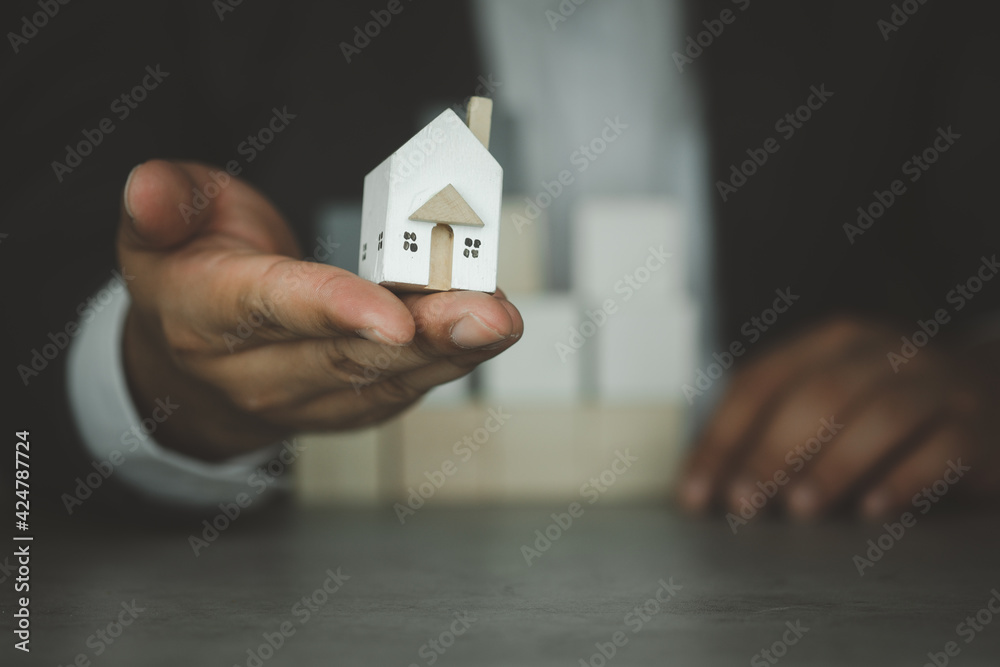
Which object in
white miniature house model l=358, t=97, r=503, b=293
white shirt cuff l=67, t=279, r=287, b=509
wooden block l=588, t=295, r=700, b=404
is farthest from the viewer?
wooden block l=588, t=295, r=700, b=404

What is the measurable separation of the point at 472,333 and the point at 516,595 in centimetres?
20

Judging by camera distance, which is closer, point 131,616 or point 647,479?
point 131,616

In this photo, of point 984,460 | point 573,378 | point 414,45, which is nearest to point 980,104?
point 984,460

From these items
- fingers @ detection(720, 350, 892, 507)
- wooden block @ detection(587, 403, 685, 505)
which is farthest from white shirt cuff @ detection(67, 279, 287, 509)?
fingers @ detection(720, 350, 892, 507)

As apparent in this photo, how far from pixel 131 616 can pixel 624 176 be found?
58.9 inches

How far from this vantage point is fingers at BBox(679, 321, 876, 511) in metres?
1.08

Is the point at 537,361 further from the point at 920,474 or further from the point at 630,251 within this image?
the point at 920,474

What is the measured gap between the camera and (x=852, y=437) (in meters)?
0.98

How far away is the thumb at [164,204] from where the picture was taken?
605mm

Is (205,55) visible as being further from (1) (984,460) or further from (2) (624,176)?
(1) (984,460)

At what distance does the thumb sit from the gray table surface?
278mm

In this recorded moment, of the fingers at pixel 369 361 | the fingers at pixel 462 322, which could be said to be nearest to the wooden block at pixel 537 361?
the fingers at pixel 369 361

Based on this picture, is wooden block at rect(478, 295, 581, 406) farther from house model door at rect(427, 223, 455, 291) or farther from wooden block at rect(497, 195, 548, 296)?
house model door at rect(427, 223, 455, 291)

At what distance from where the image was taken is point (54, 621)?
18.9 inches
